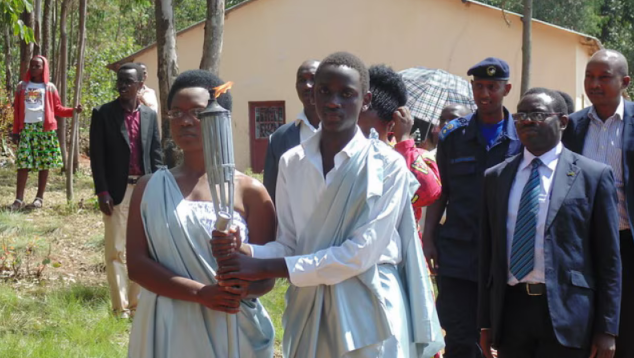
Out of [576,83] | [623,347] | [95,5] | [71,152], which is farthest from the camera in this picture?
[95,5]

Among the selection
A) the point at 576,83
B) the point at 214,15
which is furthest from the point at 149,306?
the point at 576,83

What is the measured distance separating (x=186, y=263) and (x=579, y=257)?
1897 millimetres

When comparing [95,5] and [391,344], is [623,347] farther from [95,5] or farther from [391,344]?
[95,5]

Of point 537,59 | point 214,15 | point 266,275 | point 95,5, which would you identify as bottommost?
point 266,275

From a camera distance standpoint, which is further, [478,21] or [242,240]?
[478,21]

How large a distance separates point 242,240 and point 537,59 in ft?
66.5

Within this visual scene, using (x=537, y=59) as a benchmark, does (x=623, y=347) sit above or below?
below

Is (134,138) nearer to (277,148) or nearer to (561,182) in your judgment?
(277,148)

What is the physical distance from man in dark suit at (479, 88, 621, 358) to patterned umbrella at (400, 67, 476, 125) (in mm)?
5645

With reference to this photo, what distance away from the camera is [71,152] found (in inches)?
491

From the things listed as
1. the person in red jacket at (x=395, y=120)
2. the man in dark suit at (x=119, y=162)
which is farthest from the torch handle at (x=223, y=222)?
the man in dark suit at (x=119, y=162)

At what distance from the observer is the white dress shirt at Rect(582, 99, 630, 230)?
4.76m

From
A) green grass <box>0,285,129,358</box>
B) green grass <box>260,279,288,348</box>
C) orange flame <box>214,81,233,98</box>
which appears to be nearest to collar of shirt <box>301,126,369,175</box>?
orange flame <box>214,81,233,98</box>

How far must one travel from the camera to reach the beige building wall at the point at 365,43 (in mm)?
22312
